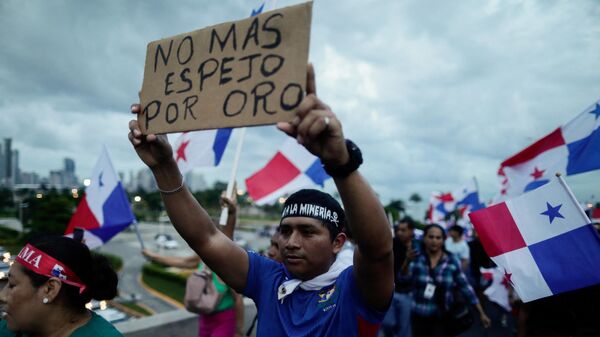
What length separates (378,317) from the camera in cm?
158

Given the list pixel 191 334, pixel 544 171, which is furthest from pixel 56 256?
pixel 544 171

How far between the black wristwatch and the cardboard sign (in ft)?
0.76

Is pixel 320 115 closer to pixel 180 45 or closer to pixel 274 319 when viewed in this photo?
pixel 180 45

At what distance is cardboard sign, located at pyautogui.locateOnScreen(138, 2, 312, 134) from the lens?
1.26 meters

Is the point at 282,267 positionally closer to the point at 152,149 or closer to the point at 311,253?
the point at 311,253

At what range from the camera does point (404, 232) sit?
5.79 metres

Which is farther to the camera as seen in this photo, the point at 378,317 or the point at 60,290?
the point at 60,290

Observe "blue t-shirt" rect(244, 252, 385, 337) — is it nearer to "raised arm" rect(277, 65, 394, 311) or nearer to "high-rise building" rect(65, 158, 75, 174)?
"raised arm" rect(277, 65, 394, 311)

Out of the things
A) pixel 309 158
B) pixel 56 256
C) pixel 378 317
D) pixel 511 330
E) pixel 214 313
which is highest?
pixel 309 158

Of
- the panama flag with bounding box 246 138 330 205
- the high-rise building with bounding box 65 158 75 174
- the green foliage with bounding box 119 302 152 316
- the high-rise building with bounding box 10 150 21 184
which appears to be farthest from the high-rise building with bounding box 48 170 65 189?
the panama flag with bounding box 246 138 330 205

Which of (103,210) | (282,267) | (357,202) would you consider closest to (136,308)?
(103,210)

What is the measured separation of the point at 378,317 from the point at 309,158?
4.61 meters

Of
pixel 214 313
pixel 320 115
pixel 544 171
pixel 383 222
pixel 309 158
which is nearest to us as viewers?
pixel 320 115

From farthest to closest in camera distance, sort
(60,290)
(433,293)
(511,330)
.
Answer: (511,330)
(433,293)
(60,290)
